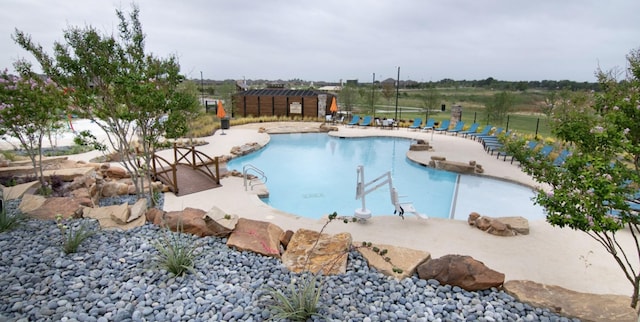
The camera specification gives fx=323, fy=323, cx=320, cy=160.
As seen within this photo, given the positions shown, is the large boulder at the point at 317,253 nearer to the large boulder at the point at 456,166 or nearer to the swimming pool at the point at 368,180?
the swimming pool at the point at 368,180

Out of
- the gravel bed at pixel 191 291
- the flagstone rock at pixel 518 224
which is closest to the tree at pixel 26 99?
the gravel bed at pixel 191 291

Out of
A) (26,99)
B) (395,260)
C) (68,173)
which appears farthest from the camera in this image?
(68,173)

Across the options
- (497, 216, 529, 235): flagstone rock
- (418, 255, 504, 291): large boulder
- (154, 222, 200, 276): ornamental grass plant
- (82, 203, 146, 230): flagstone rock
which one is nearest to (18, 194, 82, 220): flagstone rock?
(82, 203, 146, 230): flagstone rock

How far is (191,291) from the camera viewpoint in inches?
111

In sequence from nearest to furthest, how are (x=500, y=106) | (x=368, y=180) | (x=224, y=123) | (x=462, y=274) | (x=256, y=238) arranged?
(x=462, y=274) < (x=256, y=238) < (x=368, y=180) < (x=224, y=123) < (x=500, y=106)

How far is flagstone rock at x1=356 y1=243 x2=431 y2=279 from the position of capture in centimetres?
321

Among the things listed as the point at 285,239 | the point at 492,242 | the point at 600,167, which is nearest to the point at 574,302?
the point at 600,167

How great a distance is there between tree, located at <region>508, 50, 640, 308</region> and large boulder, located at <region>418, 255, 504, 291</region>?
31.5 inches

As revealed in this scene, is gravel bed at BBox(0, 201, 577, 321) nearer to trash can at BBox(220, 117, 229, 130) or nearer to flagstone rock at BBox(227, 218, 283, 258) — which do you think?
flagstone rock at BBox(227, 218, 283, 258)

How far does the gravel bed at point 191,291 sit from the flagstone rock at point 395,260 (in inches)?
3.1

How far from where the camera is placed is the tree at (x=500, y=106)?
805 inches

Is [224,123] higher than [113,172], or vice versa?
[224,123]

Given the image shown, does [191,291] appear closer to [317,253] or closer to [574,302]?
[317,253]

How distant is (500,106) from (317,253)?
69.4 feet
